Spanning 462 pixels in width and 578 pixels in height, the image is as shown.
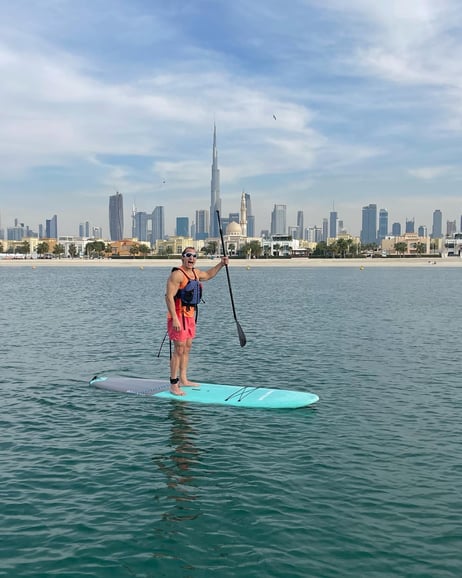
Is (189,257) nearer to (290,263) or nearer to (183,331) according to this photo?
(183,331)

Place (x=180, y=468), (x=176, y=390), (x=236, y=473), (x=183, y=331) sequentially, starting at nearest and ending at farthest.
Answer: (x=236, y=473) → (x=180, y=468) → (x=183, y=331) → (x=176, y=390)

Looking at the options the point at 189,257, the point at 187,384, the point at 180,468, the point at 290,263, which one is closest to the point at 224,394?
the point at 187,384

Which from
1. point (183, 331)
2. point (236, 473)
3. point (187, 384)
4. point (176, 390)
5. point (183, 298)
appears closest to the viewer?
point (236, 473)

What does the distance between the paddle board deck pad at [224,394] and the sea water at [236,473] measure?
0.24 metres

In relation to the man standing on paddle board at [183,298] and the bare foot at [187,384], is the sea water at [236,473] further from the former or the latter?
the man standing on paddle board at [183,298]

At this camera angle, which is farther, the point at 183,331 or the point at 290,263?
the point at 290,263

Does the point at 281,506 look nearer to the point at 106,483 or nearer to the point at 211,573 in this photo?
the point at 211,573

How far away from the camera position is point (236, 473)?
9.41 metres

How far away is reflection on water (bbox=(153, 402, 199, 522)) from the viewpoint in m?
8.09

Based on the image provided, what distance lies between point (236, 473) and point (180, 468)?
995 millimetres

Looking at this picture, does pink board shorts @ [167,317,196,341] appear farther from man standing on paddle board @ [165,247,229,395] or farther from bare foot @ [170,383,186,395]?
bare foot @ [170,383,186,395]

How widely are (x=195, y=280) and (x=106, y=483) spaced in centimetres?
511

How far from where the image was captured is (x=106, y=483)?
8945 mm

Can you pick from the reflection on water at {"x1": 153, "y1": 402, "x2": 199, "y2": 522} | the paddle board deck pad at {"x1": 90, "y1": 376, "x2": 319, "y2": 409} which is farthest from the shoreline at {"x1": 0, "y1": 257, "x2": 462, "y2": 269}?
the reflection on water at {"x1": 153, "y1": 402, "x2": 199, "y2": 522}
